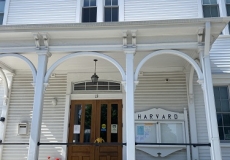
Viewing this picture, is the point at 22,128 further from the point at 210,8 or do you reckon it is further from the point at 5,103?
the point at 210,8

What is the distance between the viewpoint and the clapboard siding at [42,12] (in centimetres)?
714

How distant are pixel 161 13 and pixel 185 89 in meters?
2.46

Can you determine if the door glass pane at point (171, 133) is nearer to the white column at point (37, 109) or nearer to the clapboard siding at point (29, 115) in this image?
the clapboard siding at point (29, 115)

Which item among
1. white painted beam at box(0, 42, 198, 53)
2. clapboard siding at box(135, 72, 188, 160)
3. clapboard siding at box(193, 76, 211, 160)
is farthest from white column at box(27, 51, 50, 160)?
clapboard siding at box(193, 76, 211, 160)

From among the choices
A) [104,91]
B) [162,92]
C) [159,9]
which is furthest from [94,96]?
[159,9]

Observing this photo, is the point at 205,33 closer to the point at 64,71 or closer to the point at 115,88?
the point at 115,88

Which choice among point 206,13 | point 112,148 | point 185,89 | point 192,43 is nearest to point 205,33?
point 192,43

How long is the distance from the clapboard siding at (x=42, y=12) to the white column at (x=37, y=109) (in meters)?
2.55

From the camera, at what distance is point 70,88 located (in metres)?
6.88

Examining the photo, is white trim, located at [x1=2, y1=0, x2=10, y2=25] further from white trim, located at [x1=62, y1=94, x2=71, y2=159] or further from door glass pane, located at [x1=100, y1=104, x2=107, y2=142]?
door glass pane, located at [x1=100, y1=104, x2=107, y2=142]

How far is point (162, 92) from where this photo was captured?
6672 millimetres

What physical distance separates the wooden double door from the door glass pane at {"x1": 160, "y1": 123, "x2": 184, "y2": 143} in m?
1.23

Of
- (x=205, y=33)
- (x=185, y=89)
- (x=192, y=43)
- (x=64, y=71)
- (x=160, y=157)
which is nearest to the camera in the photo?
(x=205, y=33)

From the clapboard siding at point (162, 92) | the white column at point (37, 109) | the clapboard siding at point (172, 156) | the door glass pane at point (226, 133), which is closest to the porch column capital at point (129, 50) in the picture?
the white column at point (37, 109)
